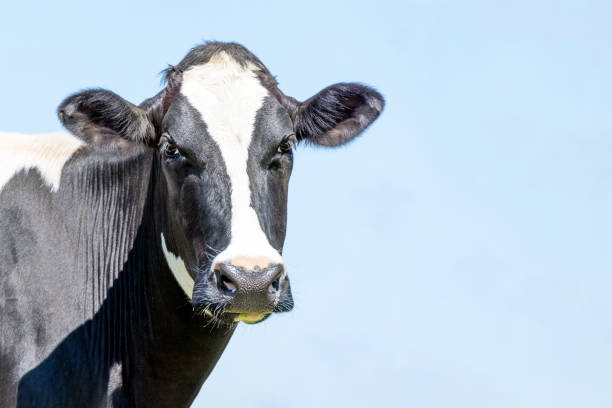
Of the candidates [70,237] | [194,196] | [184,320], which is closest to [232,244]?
[194,196]

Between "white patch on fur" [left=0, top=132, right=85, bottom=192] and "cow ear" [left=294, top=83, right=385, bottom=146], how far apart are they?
1.98 m

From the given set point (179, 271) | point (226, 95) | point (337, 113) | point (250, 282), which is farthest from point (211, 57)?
point (250, 282)

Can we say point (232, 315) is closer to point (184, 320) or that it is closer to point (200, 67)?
point (184, 320)

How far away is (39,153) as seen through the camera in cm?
912

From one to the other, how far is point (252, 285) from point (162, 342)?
1.92 m

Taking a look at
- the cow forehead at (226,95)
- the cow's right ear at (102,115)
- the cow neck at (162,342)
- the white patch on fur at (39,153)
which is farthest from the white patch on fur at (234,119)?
the white patch on fur at (39,153)

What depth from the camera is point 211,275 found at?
739 centimetres

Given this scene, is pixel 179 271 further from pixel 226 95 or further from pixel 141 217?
pixel 226 95

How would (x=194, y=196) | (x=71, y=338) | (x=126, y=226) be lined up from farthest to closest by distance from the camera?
(x=126, y=226) < (x=71, y=338) < (x=194, y=196)

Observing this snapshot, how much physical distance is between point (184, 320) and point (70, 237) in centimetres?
122

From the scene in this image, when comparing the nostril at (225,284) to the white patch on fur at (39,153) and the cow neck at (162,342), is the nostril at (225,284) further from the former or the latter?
the white patch on fur at (39,153)

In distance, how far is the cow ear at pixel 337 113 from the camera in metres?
9.15

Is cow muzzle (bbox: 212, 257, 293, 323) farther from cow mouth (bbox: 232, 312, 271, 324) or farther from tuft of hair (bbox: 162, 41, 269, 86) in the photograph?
tuft of hair (bbox: 162, 41, 269, 86)

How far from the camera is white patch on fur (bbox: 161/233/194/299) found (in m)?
8.30
